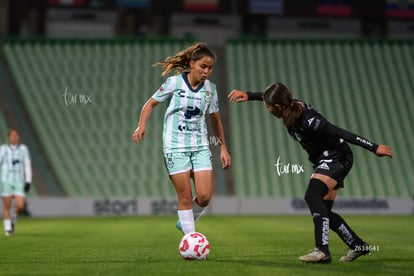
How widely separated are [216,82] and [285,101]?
23338 millimetres

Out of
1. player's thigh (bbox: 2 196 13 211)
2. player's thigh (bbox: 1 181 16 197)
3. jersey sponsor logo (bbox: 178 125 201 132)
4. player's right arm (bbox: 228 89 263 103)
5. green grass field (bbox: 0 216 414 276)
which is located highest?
player's right arm (bbox: 228 89 263 103)

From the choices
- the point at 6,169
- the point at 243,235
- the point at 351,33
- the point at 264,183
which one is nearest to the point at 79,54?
the point at 264,183

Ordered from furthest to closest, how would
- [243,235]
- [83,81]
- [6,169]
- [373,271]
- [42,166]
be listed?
[83,81]
[42,166]
[6,169]
[243,235]
[373,271]

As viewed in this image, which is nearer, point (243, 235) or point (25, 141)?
point (243, 235)

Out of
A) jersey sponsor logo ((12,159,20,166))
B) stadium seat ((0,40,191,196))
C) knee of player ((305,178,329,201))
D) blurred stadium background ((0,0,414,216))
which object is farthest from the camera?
stadium seat ((0,40,191,196))

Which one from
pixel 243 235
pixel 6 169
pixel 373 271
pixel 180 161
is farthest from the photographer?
pixel 6 169

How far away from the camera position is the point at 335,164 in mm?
8094

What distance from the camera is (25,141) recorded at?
91.6ft

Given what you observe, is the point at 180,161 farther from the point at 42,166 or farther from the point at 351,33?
the point at 351,33

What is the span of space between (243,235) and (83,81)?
17231 mm

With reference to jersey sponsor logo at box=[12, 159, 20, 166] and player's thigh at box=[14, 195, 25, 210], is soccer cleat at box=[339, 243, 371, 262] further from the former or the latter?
jersey sponsor logo at box=[12, 159, 20, 166]

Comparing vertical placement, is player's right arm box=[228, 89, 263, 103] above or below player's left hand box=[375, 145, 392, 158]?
above

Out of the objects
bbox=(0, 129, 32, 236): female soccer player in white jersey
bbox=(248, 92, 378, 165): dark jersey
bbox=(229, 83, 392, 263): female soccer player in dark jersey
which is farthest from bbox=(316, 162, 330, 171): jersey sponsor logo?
bbox=(0, 129, 32, 236): female soccer player in white jersey

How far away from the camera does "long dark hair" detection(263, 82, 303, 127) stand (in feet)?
25.6
